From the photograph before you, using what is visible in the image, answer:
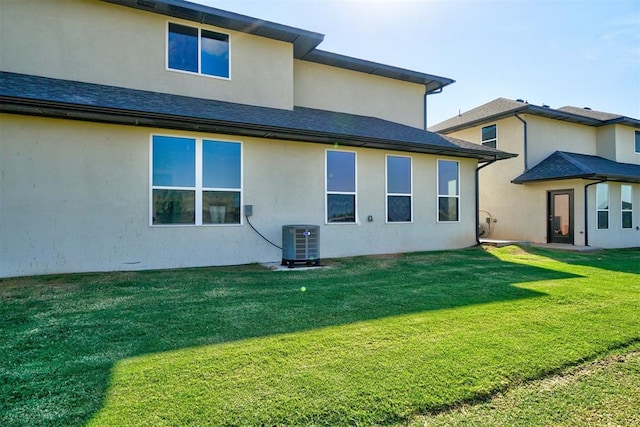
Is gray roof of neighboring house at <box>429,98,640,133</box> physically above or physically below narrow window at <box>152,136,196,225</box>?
above

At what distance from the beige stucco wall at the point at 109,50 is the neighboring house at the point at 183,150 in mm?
26

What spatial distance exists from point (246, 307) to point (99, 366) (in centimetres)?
192

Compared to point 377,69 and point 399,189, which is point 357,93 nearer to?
point 377,69

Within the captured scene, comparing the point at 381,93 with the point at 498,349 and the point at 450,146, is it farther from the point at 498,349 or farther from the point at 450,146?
the point at 498,349

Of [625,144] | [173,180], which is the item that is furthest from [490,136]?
[173,180]

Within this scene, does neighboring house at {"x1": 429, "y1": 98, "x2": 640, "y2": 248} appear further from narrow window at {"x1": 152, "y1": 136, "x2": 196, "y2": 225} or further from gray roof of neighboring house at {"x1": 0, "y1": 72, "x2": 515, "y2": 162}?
narrow window at {"x1": 152, "y1": 136, "x2": 196, "y2": 225}

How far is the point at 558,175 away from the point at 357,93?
7.61m

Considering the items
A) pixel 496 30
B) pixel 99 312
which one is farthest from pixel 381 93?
pixel 99 312

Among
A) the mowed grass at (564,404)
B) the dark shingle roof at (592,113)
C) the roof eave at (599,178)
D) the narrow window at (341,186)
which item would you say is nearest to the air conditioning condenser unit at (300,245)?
the narrow window at (341,186)

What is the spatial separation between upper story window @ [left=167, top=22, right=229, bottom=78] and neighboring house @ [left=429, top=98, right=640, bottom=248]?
10.9 m

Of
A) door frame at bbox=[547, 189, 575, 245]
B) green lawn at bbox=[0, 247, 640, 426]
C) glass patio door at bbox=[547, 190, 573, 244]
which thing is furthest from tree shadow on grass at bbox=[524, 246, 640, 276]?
green lawn at bbox=[0, 247, 640, 426]

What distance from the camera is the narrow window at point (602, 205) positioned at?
41.8 ft

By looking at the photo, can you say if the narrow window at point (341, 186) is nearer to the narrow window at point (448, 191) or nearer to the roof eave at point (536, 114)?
the narrow window at point (448, 191)

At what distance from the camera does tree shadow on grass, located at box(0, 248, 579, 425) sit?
8.38 feet
